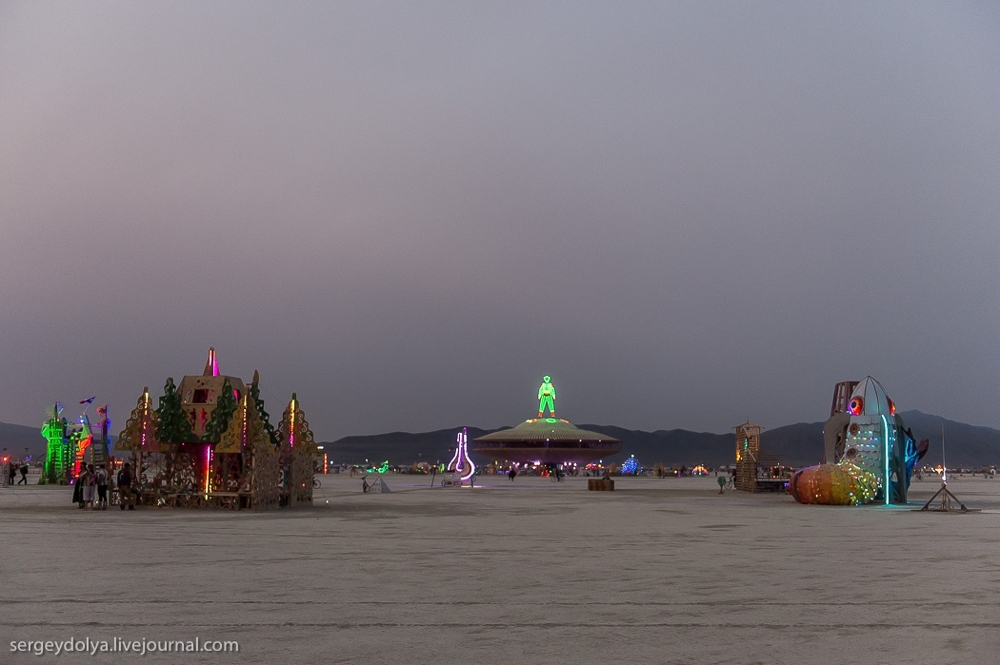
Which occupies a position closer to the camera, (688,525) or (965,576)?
(965,576)

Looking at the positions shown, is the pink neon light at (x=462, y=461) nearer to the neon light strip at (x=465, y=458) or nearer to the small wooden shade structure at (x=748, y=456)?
the neon light strip at (x=465, y=458)

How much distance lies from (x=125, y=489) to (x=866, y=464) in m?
28.7

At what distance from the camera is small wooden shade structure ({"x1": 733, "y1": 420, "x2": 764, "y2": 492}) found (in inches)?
2158

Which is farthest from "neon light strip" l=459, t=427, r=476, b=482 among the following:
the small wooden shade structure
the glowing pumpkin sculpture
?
the glowing pumpkin sculpture

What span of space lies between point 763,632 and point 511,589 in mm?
3671

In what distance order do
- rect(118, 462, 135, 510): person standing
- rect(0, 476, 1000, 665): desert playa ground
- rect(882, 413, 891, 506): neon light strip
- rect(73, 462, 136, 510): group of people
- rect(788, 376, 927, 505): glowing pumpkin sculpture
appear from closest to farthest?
rect(0, 476, 1000, 665): desert playa ground → rect(73, 462, 136, 510): group of people → rect(118, 462, 135, 510): person standing → rect(788, 376, 927, 505): glowing pumpkin sculpture → rect(882, 413, 891, 506): neon light strip

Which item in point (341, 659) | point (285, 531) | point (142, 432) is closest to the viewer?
point (341, 659)

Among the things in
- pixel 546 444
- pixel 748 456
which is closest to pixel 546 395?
pixel 546 444

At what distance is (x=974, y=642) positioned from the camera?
28.5 ft

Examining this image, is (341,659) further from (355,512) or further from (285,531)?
(355,512)

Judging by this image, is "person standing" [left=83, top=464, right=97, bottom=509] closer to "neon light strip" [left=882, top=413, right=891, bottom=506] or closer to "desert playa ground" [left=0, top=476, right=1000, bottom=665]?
"desert playa ground" [left=0, top=476, right=1000, bottom=665]

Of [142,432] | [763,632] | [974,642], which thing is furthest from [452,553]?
[142,432]

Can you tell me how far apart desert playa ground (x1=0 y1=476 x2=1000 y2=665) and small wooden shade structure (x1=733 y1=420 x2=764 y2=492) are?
108ft

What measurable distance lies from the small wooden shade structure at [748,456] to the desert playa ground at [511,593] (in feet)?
108
